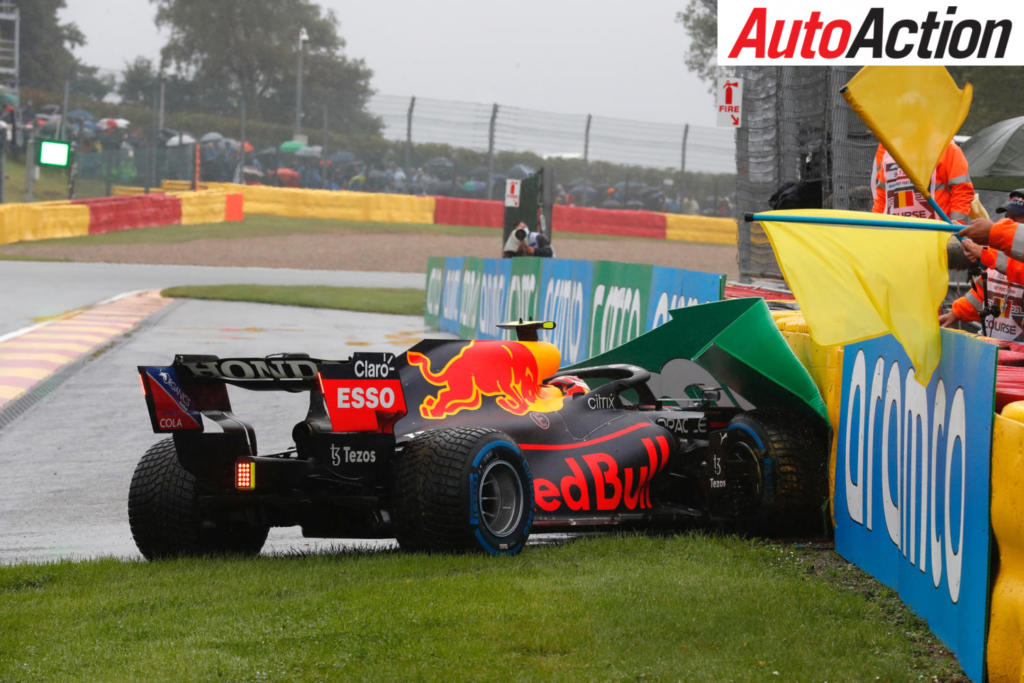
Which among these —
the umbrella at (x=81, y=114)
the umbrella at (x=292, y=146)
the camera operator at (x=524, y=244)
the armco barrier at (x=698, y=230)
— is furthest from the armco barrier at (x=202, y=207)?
the camera operator at (x=524, y=244)

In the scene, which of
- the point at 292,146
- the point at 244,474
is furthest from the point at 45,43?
the point at 244,474

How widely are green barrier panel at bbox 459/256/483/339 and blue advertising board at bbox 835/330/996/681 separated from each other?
14.0 meters

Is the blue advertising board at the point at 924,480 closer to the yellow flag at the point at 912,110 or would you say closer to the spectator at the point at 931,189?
the yellow flag at the point at 912,110

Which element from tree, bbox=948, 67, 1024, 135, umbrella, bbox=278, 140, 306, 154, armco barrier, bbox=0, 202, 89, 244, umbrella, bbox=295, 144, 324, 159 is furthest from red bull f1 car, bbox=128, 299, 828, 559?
umbrella, bbox=278, 140, 306, 154

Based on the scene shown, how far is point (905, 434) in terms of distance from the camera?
17.1ft

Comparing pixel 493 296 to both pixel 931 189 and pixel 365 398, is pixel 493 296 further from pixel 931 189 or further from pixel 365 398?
pixel 365 398

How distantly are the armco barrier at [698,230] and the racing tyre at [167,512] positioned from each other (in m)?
46.2

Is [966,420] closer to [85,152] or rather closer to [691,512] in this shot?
[691,512]

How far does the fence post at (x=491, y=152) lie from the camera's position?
1875 inches

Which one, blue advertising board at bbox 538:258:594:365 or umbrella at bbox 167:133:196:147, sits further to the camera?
umbrella at bbox 167:133:196:147

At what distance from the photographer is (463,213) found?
5081 centimetres

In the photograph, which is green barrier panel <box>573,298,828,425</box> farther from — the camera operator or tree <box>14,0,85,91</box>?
tree <box>14,0,85,91</box>

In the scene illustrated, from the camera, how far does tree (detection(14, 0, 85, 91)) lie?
266 ft

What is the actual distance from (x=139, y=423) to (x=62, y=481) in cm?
247
